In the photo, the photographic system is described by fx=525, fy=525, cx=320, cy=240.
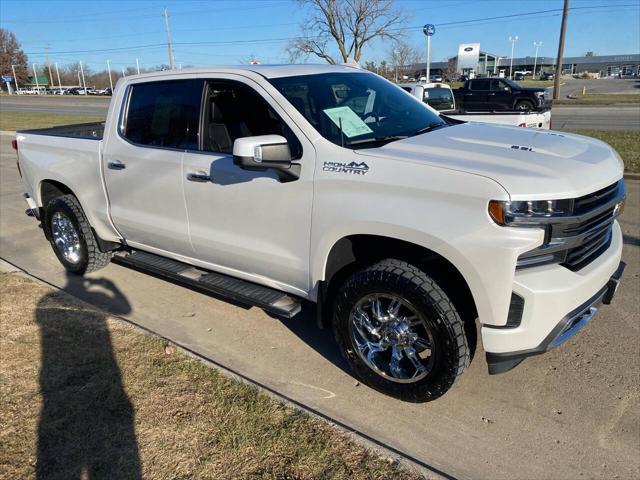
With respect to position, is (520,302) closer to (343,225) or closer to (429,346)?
(429,346)

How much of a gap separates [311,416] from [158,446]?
862mm

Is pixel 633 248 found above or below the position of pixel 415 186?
below

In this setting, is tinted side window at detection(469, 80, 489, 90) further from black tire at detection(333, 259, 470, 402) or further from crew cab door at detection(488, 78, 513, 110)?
black tire at detection(333, 259, 470, 402)

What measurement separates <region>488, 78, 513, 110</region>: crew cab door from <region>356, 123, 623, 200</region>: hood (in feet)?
69.2

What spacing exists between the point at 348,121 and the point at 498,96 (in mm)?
22147

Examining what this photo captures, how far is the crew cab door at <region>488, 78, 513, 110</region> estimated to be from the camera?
23.1 m

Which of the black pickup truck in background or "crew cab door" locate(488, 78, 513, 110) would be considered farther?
"crew cab door" locate(488, 78, 513, 110)

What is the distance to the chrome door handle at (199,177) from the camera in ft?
12.6

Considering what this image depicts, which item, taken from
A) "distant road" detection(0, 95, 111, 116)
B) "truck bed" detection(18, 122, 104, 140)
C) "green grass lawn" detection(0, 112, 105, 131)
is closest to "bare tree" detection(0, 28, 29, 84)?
"distant road" detection(0, 95, 111, 116)

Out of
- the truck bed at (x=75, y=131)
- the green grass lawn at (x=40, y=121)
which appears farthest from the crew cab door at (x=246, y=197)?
the green grass lawn at (x=40, y=121)

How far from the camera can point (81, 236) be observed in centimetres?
524

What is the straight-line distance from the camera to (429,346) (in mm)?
3039

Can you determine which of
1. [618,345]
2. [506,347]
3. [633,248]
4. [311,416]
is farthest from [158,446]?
[633,248]

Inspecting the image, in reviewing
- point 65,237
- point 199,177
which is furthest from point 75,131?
point 199,177
